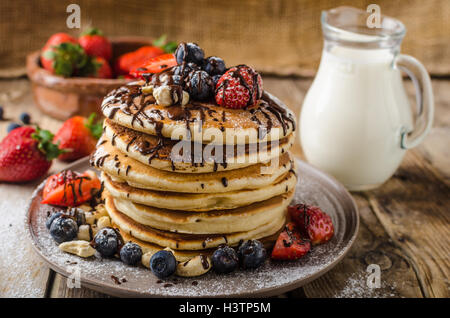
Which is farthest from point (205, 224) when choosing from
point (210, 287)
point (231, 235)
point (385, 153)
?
point (385, 153)

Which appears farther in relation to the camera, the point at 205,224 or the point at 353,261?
the point at 353,261

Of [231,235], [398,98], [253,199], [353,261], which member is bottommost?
[353,261]

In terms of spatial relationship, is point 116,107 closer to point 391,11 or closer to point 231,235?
point 231,235

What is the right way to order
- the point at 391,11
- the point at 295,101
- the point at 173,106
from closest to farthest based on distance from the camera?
the point at 173,106, the point at 295,101, the point at 391,11

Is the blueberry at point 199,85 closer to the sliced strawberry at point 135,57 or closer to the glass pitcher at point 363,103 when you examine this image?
the glass pitcher at point 363,103

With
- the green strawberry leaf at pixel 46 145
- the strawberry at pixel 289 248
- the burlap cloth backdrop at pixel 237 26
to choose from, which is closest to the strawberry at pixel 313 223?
the strawberry at pixel 289 248

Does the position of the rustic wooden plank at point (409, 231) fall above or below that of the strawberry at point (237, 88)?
below

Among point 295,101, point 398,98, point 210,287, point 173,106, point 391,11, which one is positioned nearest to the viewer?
point 210,287
